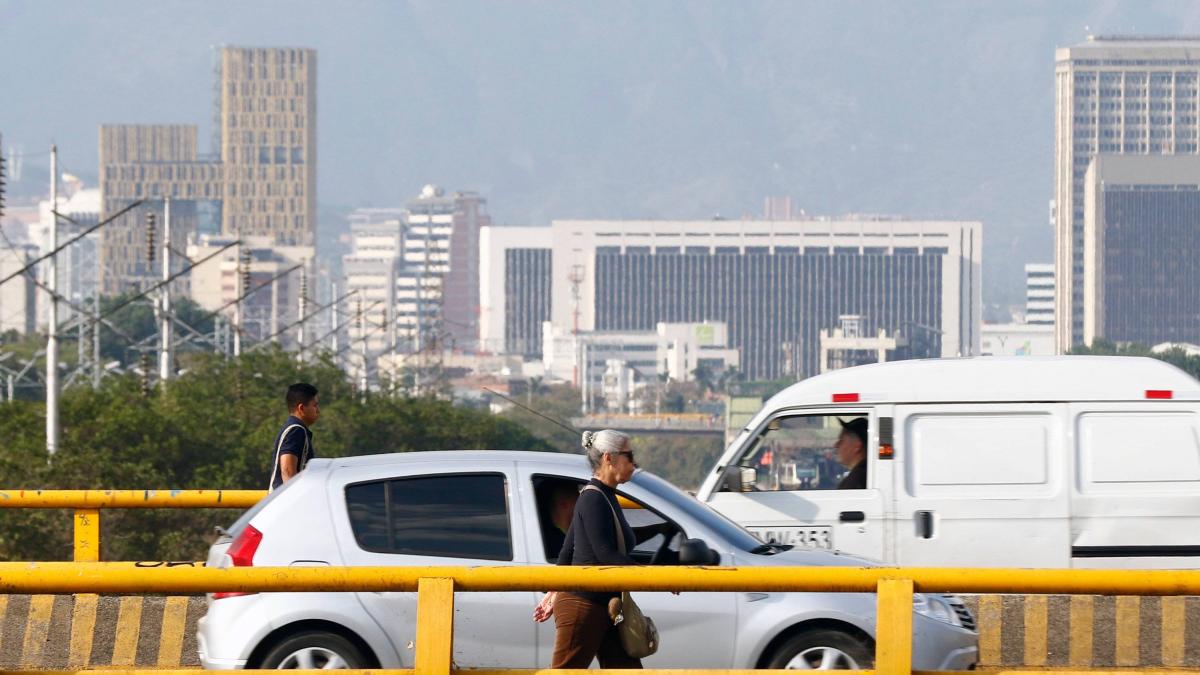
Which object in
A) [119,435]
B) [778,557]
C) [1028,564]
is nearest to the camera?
[778,557]

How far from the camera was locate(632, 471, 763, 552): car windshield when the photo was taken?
10016mm

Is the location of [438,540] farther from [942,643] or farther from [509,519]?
[942,643]

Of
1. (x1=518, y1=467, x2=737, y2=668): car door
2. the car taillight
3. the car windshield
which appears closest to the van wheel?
(x1=518, y1=467, x2=737, y2=668): car door

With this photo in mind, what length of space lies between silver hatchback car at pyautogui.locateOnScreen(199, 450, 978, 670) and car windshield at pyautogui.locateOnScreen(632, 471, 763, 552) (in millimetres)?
32

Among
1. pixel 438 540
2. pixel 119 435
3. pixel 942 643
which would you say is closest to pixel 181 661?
pixel 438 540

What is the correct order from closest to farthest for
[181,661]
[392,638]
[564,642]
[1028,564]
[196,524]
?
[564,642], [392,638], [181,661], [1028,564], [196,524]

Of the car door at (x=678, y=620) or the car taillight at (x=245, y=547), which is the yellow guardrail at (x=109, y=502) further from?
the car door at (x=678, y=620)

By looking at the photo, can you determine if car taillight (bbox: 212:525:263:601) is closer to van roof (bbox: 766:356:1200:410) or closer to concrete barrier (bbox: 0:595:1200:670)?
concrete barrier (bbox: 0:595:1200:670)

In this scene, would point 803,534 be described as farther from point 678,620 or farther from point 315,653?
point 315,653

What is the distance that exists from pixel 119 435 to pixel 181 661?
34882 mm

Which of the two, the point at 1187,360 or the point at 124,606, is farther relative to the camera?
the point at 1187,360

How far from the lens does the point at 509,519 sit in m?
9.67

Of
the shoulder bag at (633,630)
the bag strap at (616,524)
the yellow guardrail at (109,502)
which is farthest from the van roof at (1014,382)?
the shoulder bag at (633,630)

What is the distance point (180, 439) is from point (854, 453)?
116 ft
